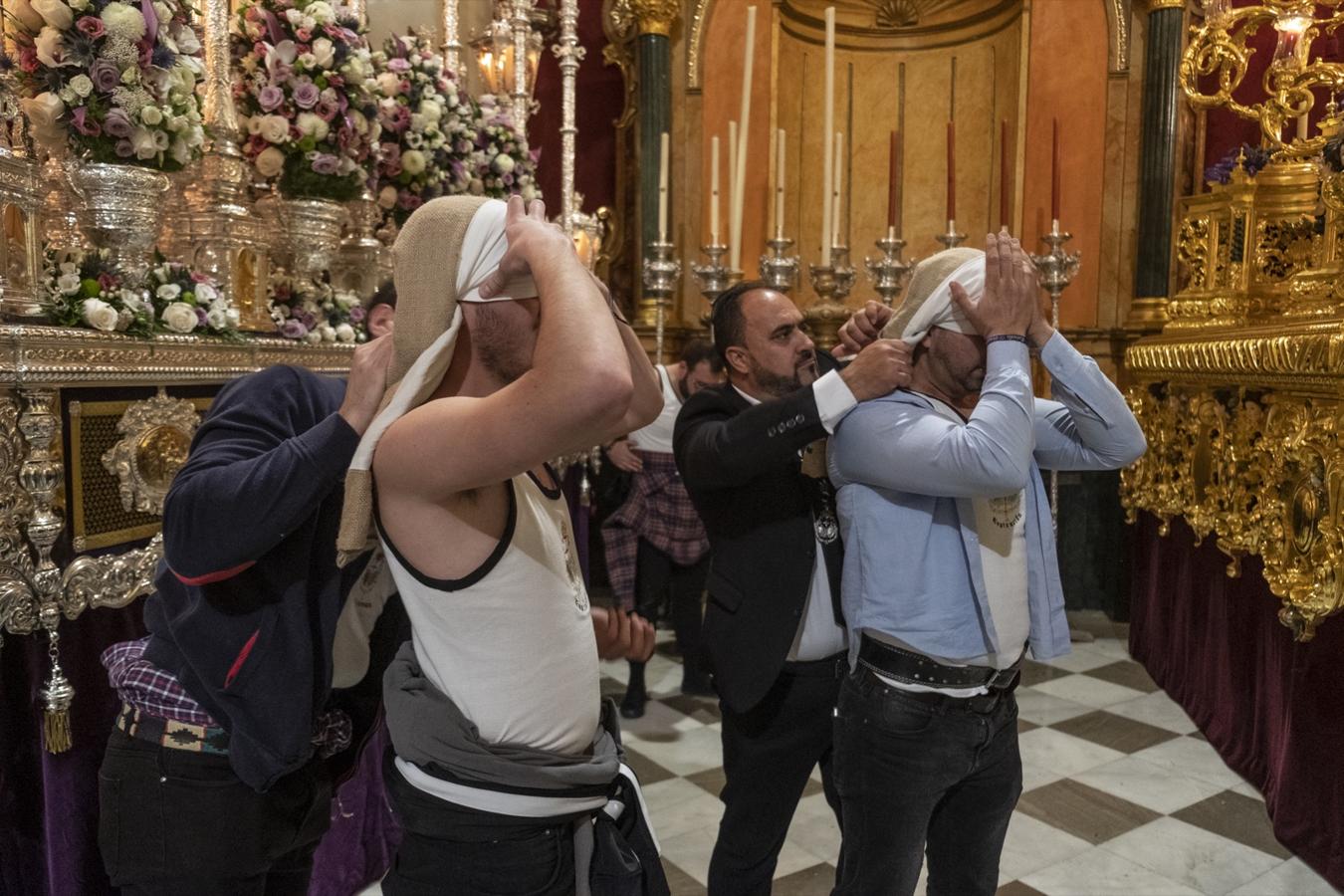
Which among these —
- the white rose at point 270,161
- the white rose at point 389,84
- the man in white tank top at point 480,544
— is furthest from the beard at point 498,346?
the white rose at point 389,84

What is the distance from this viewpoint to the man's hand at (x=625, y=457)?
4.46m

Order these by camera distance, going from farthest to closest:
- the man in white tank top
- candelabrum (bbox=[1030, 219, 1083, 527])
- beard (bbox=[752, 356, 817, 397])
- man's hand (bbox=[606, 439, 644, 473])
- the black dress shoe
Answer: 1. candelabrum (bbox=[1030, 219, 1083, 527])
2. man's hand (bbox=[606, 439, 644, 473])
3. the black dress shoe
4. beard (bbox=[752, 356, 817, 397])
5. the man in white tank top

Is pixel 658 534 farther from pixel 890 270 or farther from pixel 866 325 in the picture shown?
pixel 866 325

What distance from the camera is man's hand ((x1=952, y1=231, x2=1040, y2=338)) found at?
5.87 ft

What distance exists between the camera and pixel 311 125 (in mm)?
2848

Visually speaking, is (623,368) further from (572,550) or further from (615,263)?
(615,263)

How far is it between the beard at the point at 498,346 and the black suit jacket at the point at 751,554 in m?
0.85

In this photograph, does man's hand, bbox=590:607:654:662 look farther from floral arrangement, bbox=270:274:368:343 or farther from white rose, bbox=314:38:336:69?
white rose, bbox=314:38:336:69

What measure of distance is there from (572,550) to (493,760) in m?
0.34

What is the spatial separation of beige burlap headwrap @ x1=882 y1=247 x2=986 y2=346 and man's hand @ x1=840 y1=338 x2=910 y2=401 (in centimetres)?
7

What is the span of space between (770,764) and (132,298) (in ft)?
6.16

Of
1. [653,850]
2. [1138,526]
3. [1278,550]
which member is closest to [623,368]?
[653,850]

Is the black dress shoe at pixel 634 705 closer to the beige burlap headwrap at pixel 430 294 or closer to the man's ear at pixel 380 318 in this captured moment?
the man's ear at pixel 380 318

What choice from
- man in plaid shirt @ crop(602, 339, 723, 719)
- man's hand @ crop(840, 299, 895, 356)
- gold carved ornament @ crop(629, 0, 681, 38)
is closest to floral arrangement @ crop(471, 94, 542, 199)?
man in plaid shirt @ crop(602, 339, 723, 719)
